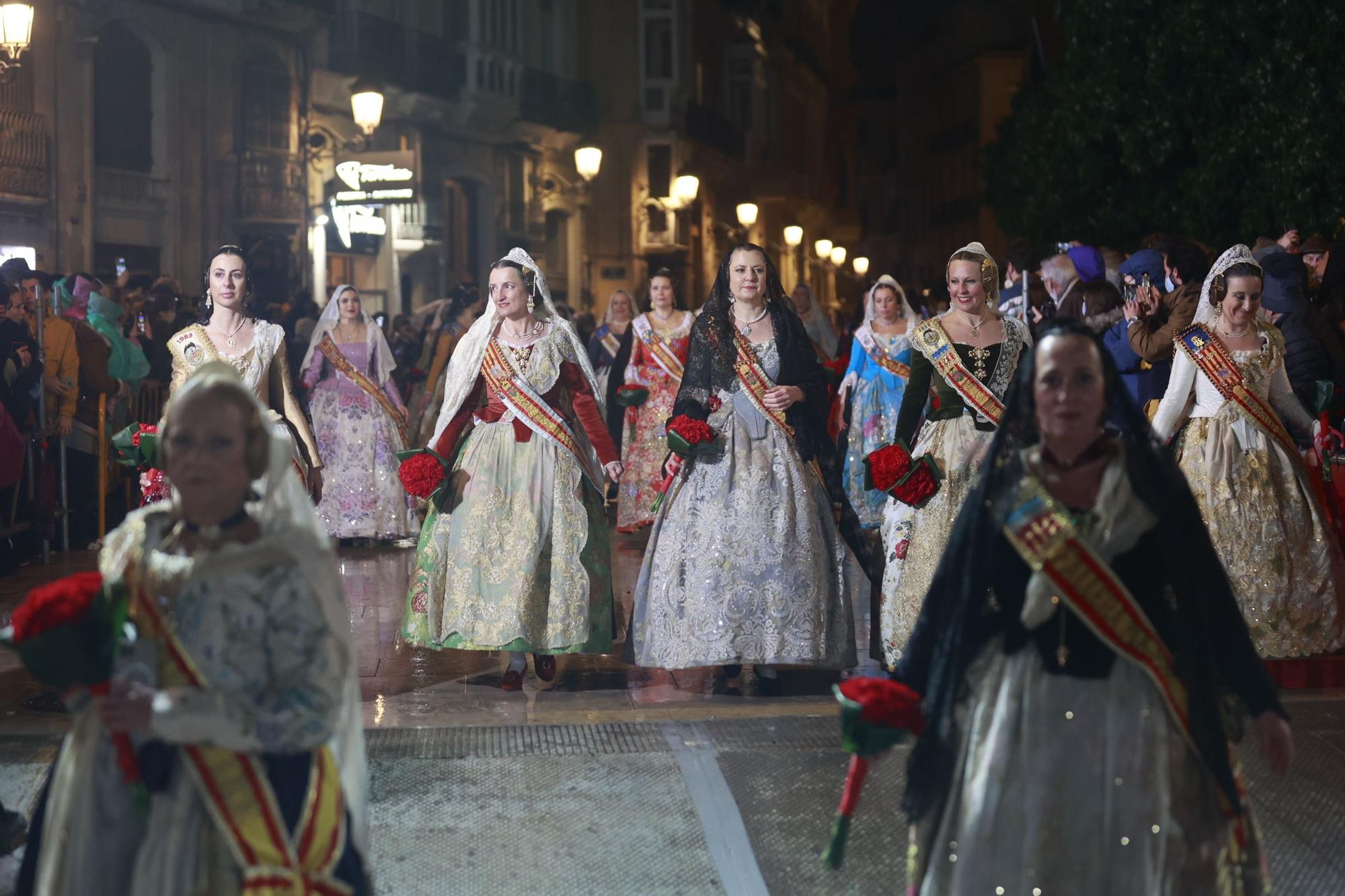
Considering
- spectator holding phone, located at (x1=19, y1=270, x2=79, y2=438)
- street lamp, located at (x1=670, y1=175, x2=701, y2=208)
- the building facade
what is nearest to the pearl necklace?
spectator holding phone, located at (x1=19, y1=270, x2=79, y2=438)

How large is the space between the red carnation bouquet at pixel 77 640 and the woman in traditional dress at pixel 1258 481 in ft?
18.2

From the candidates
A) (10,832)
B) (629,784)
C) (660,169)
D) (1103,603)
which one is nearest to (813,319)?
(629,784)

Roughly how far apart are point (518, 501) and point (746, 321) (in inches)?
49.6

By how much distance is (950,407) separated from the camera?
283 inches

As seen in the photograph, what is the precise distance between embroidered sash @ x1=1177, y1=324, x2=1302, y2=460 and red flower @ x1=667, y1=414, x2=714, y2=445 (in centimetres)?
219

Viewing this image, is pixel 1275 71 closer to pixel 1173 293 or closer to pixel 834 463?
pixel 1173 293

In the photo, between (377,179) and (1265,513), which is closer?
(1265,513)

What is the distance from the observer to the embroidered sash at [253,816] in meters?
3.12

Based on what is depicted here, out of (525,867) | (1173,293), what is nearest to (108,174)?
(1173,293)

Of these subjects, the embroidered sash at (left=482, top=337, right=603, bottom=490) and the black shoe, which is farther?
the embroidered sash at (left=482, top=337, right=603, bottom=490)

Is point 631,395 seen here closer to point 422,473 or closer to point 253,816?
point 422,473

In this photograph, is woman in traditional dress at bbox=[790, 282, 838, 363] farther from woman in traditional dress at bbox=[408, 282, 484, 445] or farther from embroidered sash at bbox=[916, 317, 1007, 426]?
embroidered sash at bbox=[916, 317, 1007, 426]

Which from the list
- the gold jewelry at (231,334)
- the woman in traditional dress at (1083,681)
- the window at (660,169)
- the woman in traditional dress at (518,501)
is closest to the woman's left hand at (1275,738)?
the woman in traditional dress at (1083,681)

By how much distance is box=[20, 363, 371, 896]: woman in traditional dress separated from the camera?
313 centimetres
